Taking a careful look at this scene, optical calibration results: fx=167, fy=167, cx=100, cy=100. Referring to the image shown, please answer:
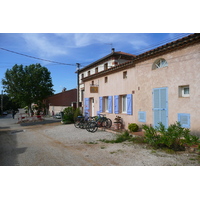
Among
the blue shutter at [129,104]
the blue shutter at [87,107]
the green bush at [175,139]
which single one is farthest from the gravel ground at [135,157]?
the blue shutter at [87,107]

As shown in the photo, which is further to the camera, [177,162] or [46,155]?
[46,155]

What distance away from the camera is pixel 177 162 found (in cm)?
429

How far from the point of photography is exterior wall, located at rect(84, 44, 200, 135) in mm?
5727

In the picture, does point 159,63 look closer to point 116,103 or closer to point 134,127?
point 134,127

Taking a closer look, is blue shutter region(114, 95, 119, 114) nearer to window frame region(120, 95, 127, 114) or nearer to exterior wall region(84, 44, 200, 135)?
window frame region(120, 95, 127, 114)

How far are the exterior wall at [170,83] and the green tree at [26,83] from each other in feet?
44.3

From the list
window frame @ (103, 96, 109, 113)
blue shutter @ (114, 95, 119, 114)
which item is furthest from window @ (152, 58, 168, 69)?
window frame @ (103, 96, 109, 113)

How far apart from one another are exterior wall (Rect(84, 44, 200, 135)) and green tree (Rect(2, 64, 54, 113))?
13517mm

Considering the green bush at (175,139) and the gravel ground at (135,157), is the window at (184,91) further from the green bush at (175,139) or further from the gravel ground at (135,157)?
the gravel ground at (135,157)

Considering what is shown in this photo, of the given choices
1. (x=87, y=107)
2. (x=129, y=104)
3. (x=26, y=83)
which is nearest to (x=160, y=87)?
(x=129, y=104)

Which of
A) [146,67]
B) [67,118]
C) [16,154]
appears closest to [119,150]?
[16,154]

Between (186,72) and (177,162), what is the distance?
3.32m

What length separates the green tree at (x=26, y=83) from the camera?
Result: 19516 mm

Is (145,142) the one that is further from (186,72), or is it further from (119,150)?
(186,72)
